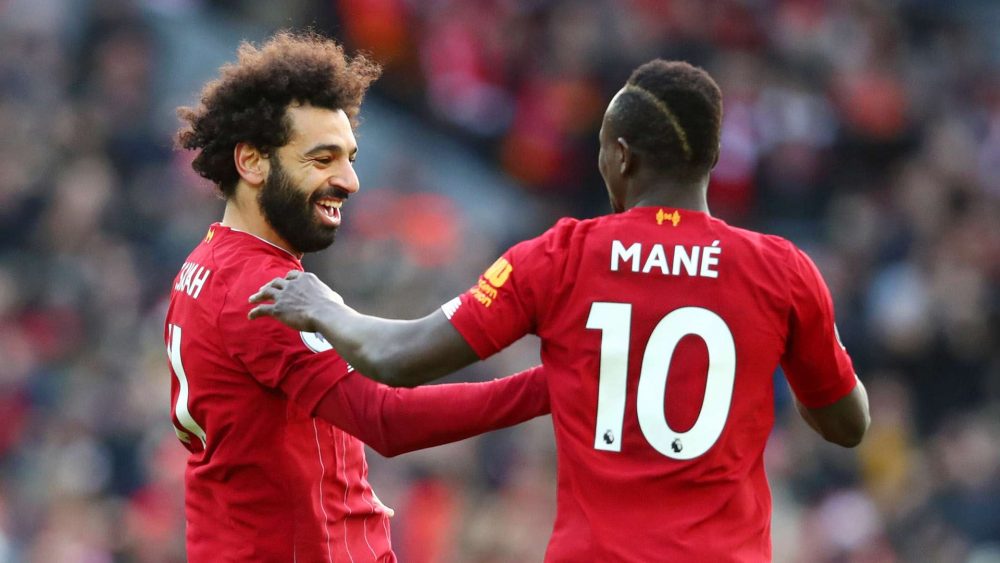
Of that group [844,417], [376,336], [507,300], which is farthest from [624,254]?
[844,417]

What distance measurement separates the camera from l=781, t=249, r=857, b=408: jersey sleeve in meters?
4.07

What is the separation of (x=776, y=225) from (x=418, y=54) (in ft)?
11.1

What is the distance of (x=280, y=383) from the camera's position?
4.49 meters

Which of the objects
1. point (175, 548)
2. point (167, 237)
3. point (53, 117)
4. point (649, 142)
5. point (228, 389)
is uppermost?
point (53, 117)

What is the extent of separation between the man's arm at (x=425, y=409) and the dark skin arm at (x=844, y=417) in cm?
79

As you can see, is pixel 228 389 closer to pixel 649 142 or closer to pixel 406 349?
pixel 406 349

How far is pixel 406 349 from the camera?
4.07m

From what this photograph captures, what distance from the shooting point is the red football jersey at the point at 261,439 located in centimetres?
449

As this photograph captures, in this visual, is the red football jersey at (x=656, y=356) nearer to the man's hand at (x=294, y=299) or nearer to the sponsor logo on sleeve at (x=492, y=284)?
the sponsor logo on sleeve at (x=492, y=284)

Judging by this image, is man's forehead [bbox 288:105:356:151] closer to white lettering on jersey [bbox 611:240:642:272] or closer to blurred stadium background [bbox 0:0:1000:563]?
white lettering on jersey [bbox 611:240:642:272]

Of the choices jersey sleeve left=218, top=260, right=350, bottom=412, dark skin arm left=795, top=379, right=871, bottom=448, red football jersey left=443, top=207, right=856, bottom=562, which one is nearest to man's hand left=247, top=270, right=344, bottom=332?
jersey sleeve left=218, top=260, right=350, bottom=412

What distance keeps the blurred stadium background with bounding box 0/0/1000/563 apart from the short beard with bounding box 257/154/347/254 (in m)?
5.07

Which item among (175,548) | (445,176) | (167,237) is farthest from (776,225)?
(175,548)

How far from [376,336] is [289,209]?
2.91ft
